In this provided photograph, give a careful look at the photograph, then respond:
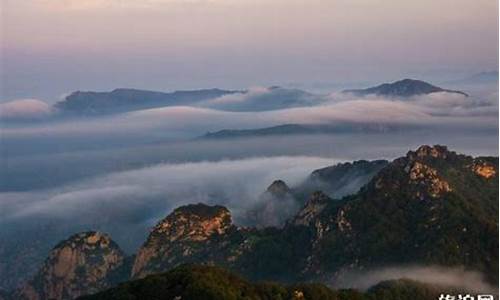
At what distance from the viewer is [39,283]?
15775 cm

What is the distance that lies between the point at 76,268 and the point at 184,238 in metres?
26.4

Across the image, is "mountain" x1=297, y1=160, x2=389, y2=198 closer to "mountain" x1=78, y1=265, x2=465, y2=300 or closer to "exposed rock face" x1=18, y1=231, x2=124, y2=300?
"exposed rock face" x1=18, y1=231, x2=124, y2=300

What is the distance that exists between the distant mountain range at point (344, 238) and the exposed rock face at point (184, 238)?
0.58 feet

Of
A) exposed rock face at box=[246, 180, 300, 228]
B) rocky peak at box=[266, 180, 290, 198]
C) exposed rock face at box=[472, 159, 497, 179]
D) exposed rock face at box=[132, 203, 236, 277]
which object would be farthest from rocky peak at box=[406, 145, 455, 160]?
rocky peak at box=[266, 180, 290, 198]

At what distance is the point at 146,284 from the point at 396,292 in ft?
115

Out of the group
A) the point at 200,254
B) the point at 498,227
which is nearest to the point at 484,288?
the point at 498,227

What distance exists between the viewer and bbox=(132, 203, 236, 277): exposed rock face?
135500mm

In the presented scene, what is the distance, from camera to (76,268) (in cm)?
15312

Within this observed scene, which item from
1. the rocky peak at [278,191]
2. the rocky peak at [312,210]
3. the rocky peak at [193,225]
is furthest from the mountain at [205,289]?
the rocky peak at [278,191]

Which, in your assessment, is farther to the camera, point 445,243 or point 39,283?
point 39,283

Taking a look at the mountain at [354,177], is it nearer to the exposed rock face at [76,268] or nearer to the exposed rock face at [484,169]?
the exposed rock face at [484,169]

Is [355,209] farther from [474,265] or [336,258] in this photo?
[474,265]

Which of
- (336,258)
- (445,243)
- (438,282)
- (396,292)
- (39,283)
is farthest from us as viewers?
(39,283)

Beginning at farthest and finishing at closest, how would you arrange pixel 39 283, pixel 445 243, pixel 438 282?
pixel 39 283 → pixel 445 243 → pixel 438 282
